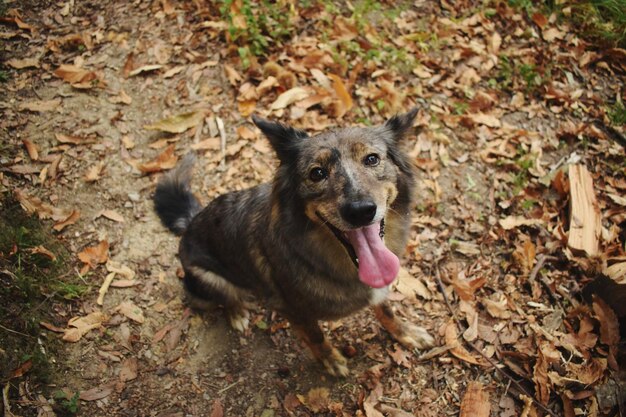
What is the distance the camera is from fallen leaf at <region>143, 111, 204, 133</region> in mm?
4914

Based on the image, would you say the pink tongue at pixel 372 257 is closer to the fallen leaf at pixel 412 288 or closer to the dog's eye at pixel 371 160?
the dog's eye at pixel 371 160

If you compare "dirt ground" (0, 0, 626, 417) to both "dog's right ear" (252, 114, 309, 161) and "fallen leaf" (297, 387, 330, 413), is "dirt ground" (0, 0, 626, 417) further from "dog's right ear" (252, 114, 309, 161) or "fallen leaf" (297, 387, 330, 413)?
"dog's right ear" (252, 114, 309, 161)

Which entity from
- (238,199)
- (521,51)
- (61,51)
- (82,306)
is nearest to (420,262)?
(238,199)

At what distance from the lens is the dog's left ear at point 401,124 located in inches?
122

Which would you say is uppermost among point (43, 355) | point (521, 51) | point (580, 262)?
point (521, 51)

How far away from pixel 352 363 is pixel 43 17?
6064 mm

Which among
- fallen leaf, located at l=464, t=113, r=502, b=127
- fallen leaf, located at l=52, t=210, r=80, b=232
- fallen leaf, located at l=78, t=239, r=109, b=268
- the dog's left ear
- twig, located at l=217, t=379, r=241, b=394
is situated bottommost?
twig, located at l=217, t=379, r=241, b=394

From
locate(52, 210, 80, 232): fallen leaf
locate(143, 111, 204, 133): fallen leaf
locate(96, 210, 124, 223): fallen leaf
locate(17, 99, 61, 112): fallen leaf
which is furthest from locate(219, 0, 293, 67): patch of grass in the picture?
locate(52, 210, 80, 232): fallen leaf

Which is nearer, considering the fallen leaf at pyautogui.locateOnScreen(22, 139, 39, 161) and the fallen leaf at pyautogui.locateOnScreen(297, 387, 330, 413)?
the fallen leaf at pyautogui.locateOnScreen(297, 387, 330, 413)

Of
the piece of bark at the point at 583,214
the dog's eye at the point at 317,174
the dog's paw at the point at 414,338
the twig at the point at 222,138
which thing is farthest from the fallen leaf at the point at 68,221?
the piece of bark at the point at 583,214

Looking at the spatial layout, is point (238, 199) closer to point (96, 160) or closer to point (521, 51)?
point (96, 160)

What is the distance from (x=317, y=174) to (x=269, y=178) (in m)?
2.01

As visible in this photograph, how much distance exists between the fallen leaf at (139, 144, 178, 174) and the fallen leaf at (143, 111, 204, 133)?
0.26 metres

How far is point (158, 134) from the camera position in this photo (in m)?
4.96
